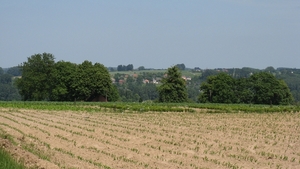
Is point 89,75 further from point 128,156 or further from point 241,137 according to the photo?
point 128,156

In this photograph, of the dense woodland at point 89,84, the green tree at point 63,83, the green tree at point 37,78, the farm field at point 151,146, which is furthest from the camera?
the green tree at point 37,78

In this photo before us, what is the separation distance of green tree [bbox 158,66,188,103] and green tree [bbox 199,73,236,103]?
7.96m

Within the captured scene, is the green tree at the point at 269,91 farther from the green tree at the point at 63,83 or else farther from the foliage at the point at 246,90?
the green tree at the point at 63,83

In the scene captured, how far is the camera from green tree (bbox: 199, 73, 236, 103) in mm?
88444

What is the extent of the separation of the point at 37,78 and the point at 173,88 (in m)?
25.8

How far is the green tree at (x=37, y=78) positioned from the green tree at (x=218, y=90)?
97.5ft

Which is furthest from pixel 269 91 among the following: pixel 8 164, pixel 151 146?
pixel 8 164

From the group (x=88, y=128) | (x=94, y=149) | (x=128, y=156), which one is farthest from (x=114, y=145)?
(x=88, y=128)

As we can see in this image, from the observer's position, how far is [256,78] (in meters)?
91.1

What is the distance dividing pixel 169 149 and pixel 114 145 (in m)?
2.69

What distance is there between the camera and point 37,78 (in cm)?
8706

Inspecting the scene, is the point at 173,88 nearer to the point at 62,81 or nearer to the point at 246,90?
the point at 246,90

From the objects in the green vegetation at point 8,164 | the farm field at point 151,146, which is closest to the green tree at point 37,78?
the farm field at point 151,146

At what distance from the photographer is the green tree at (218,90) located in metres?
88.4
